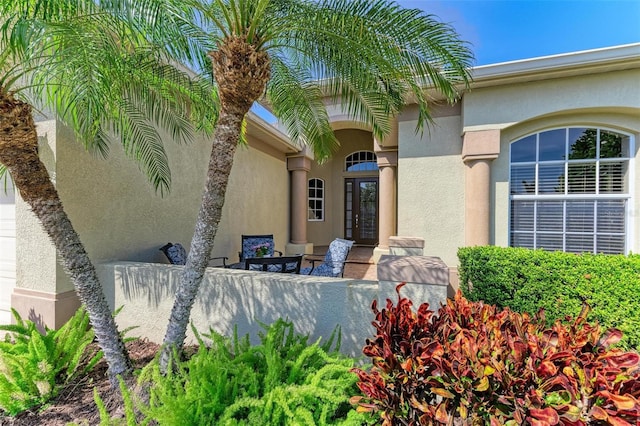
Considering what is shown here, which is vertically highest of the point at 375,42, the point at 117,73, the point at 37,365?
the point at 375,42

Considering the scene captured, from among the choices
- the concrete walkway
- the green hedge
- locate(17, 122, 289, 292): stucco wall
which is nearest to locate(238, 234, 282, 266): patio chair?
locate(17, 122, 289, 292): stucco wall

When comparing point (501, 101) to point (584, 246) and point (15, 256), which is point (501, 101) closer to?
point (584, 246)

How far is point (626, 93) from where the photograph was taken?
5.49 meters

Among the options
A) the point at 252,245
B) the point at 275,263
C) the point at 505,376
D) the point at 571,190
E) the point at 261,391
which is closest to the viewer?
the point at 505,376

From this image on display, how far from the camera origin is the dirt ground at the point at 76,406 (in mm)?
2898

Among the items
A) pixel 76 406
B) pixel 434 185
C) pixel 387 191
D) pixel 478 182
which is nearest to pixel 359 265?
pixel 387 191

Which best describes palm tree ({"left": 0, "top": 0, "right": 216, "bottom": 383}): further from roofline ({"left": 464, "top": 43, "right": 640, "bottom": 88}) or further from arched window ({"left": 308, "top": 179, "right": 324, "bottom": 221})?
arched window ({"left": 308, "top": 179, "right": 324, "bottom": 221})

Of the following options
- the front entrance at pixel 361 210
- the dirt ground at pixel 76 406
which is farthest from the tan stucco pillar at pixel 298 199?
the dirt ground at pixel 76 406

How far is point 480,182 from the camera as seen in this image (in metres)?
6.38

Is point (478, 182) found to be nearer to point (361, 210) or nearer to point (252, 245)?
point (252, 245)

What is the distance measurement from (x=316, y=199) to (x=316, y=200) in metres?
0.05

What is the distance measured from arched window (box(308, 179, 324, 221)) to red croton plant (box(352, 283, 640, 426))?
1209 cm

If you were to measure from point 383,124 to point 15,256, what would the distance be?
6.29 meters

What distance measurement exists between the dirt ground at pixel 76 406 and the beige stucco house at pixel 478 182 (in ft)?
5.16
